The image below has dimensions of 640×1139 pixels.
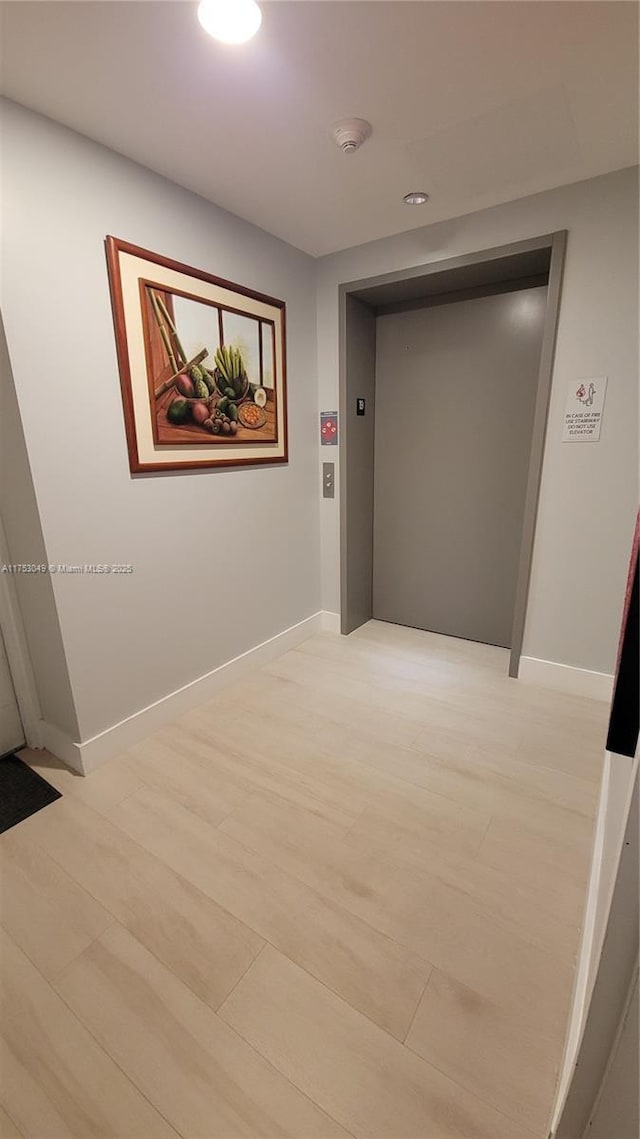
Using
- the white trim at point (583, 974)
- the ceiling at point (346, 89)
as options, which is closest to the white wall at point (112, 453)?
the ceiling at point (346, 89)

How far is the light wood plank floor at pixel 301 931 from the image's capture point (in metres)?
0.96

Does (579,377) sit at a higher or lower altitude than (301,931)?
higher

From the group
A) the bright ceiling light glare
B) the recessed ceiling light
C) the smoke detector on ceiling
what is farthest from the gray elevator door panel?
the bright ceiling light glare

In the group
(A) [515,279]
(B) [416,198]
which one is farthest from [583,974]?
(A) [515,279]

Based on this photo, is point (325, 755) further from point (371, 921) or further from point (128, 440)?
point (128, 440)

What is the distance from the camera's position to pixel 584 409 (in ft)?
7.11

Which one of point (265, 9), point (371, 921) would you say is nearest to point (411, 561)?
point (371, 921)

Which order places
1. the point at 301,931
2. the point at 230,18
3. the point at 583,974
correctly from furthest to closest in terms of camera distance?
the point at 301,931 → the point at 230,18 → the point at 583,974

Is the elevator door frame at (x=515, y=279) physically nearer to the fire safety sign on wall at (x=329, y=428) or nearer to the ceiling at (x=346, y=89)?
the fire safety sign on wall at (x=329, y=428)

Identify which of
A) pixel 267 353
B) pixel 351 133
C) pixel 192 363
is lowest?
pixel 192 363

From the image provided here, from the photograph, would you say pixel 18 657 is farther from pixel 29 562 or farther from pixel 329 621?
pixel 329 621

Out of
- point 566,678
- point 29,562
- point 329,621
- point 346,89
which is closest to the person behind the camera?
point 346,89

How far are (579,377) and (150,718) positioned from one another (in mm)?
2613

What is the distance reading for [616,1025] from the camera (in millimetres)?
693
